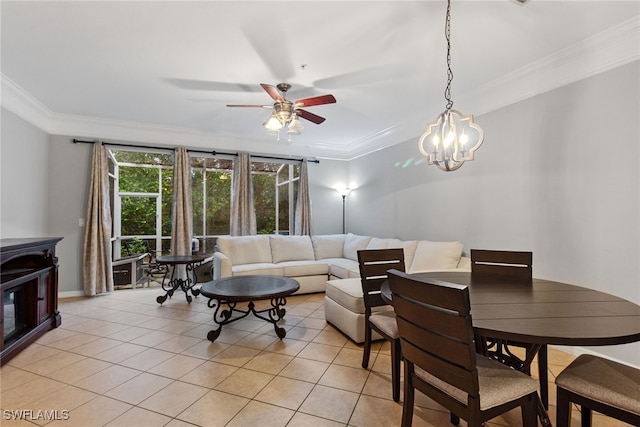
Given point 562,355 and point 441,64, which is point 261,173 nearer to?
point 441,64

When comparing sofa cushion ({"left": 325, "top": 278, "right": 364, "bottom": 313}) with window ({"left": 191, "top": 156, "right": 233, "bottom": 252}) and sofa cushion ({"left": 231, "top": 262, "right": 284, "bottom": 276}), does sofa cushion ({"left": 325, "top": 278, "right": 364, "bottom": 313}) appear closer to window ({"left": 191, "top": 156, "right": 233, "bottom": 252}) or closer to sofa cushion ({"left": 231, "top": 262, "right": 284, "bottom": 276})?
sofa cushion ({"left": 231, "top": 262, "right": 284, "bottom": 276})

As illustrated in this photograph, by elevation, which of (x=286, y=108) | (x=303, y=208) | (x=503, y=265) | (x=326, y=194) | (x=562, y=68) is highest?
(x=562, y=68)

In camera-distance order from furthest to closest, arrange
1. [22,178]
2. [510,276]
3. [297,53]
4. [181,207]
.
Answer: [181,207] → [22,178] → [297,53] → [510,276]

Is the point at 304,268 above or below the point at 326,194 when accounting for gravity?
below

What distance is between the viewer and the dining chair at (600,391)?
4.08 ft

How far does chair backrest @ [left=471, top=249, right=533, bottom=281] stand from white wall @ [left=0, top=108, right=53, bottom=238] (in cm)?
498

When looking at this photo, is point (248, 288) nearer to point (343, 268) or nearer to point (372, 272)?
point (372, 272)

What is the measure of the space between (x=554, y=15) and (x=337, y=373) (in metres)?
3.19

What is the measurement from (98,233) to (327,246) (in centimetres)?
365

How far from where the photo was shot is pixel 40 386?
221 centimetres

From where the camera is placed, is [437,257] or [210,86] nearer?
[210,86]

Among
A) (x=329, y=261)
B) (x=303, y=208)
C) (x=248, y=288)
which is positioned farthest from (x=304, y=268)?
(x=248, y=288)

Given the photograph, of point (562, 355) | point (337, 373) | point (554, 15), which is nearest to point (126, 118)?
point (337, 373)

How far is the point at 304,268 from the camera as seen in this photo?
4777 mm
